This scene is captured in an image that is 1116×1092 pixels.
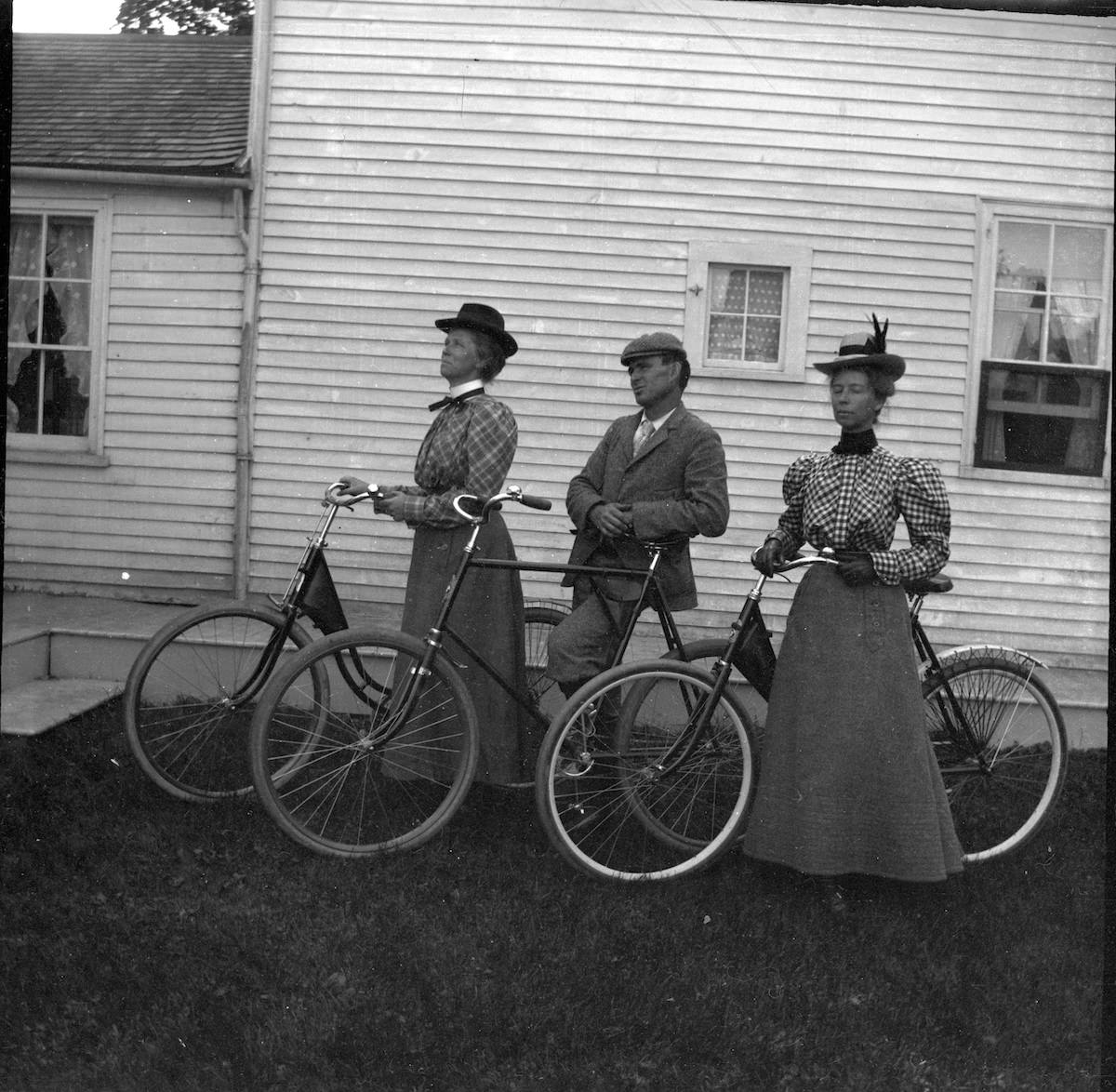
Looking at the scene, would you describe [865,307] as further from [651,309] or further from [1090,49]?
[1090,49]

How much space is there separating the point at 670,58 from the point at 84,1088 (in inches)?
182

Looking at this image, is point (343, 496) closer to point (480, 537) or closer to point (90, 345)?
point (480, 537)

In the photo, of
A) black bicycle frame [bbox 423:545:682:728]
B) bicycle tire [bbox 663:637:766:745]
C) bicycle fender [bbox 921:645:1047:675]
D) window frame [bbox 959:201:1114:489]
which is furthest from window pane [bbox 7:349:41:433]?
window frame [bbox 959:201:1114:489]

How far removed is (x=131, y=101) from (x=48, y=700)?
285cm

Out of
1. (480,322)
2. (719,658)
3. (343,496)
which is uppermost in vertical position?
(480,322)

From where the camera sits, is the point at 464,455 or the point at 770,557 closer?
the point at 770,557

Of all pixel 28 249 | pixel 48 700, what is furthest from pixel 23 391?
pixel 48 700

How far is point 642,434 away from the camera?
383 centimetres

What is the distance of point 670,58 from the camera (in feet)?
16.4

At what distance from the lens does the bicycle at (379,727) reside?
3295 millimetres

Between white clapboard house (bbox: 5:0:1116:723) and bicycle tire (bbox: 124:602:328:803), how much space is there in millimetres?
341

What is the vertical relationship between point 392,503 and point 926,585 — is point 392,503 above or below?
above

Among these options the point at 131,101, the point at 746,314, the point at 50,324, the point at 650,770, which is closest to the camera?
the point at 650,770

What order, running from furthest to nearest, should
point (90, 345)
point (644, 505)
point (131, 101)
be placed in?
point (131, 101) < point (90, 345) < point (644, 505)
